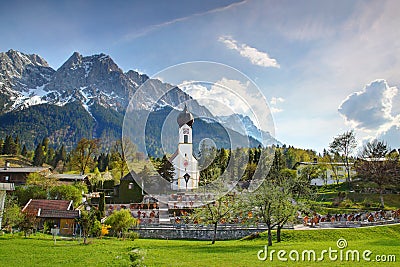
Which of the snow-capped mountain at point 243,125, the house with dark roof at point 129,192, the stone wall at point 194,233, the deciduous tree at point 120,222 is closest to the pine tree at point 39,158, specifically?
the house with dark roof at point 129,192

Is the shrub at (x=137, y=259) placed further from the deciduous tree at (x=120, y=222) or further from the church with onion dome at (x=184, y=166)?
the church with onion dome at (x=184, y=166)

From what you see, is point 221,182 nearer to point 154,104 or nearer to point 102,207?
point 154,104

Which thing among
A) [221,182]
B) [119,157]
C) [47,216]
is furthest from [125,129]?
[119,157]

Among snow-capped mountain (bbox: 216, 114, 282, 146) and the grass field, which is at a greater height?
snow-capped mountain (bbox: 216, 114, 282, 146)

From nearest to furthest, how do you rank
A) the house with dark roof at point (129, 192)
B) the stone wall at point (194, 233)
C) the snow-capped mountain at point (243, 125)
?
the snow-capped mountain at point (243, 125) < the stone wall at point (194, 233) < the house with dark roof at point (129, 192)

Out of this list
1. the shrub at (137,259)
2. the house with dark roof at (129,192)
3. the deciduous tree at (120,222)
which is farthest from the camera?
the house with dark roof at (129,192)

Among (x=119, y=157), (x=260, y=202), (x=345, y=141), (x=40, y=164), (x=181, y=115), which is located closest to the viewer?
(x=260, y=202)

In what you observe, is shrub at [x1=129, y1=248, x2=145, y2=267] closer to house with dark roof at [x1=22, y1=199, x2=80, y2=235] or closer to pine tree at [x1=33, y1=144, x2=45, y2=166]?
house with dark roof at [x1=22, y1=199, x2=80, y2=235]

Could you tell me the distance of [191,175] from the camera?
119ft

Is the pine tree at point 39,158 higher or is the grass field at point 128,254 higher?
the pine tree at point 39,158

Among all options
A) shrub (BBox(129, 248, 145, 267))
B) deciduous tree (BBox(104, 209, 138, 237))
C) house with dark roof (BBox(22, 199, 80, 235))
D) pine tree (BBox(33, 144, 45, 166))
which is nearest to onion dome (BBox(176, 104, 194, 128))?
house with dark roof (BBox(22, 199, 80, 235))

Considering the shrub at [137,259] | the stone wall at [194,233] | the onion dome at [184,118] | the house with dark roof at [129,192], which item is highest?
the onion dome at [184,118]

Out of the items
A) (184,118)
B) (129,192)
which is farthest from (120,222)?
(184,118)

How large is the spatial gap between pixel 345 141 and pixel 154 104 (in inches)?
1531
